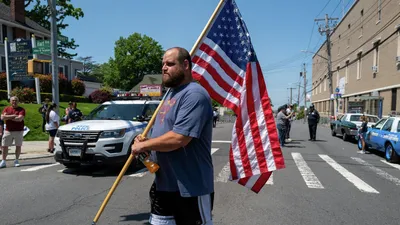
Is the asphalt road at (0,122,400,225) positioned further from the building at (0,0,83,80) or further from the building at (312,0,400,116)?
the building at (0,0,83,80)

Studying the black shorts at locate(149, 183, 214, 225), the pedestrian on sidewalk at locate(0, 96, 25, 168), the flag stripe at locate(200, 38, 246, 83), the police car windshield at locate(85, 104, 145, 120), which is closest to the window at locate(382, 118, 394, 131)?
the police car windshield at locate(85, 104, 145, 120)

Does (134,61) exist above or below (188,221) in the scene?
above

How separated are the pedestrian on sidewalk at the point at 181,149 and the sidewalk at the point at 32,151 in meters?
9.47

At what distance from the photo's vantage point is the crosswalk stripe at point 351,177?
683cm

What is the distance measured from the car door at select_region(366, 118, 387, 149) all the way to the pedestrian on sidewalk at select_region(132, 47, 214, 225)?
11156 mm

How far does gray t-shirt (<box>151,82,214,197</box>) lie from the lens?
8.02ft

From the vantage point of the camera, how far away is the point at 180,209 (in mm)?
2578

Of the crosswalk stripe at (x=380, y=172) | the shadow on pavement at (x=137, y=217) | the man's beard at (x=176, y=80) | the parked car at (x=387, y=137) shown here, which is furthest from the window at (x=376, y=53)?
the man's beard at (x=176, y=80)

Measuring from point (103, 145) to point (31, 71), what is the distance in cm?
624

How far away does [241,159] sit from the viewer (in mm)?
3537

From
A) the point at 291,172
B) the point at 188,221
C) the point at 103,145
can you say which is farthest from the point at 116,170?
the point at 188,221

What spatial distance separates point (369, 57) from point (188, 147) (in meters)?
33.0

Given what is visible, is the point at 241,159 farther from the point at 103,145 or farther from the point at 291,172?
the point at 291,172

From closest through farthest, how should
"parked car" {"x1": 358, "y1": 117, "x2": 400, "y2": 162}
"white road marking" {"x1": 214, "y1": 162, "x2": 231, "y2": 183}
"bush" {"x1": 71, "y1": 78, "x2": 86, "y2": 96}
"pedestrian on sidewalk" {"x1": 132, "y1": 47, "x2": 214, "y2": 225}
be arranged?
1. "pedestrian on sidewalk" {"x1": 132, "y1": 47, "x2": 214, "y2": 225}
2. "white road marking" {"x1": 214, "y1": 162, "x2": 231, "y2": 183}
3. "parked car" {"x1": 358, "y1": 117, "x2": 400, "y2": 162}
4. "bush" {"x1": 71, "y1": 78, "x2": 86, "y2": 96}
